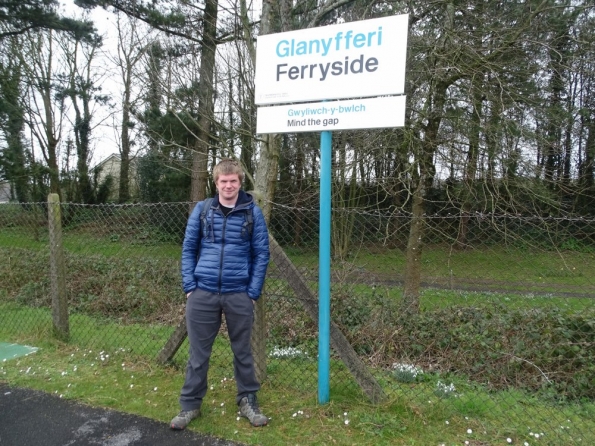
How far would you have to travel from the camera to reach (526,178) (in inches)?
283

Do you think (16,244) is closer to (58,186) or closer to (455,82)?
(455,82)

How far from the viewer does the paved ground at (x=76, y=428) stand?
9.80ft

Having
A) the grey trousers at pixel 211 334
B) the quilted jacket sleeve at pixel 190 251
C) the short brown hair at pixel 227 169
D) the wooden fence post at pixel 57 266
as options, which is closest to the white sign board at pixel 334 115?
the short brown hair at pixel 227 169

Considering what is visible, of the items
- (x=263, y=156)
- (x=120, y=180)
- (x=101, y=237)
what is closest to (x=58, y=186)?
(x=120, y=180)

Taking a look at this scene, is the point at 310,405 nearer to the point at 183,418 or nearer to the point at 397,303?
the point at 183,418

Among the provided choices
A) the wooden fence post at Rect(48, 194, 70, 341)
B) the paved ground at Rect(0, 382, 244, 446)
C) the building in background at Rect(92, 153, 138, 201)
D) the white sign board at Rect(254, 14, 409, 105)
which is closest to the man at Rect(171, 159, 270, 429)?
the paved ground at Rect(0, 382, 244, 446)

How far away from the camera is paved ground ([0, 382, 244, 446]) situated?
9.80 ft

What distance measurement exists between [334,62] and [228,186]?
45.0 inches

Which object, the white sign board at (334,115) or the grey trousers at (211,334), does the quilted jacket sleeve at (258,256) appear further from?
the white sign board at (334,115)

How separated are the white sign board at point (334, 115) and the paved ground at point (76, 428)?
87.6 inches

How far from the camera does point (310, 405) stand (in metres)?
3.41

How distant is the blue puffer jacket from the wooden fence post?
2423 mm

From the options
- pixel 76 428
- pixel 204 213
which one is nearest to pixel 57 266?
pixel 76 428

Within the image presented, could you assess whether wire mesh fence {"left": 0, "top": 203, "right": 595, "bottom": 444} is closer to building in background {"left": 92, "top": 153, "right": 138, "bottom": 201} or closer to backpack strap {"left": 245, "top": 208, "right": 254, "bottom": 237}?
backpack strap {"left": 245, "top": 208, "right": 254, "bottom": 237}
